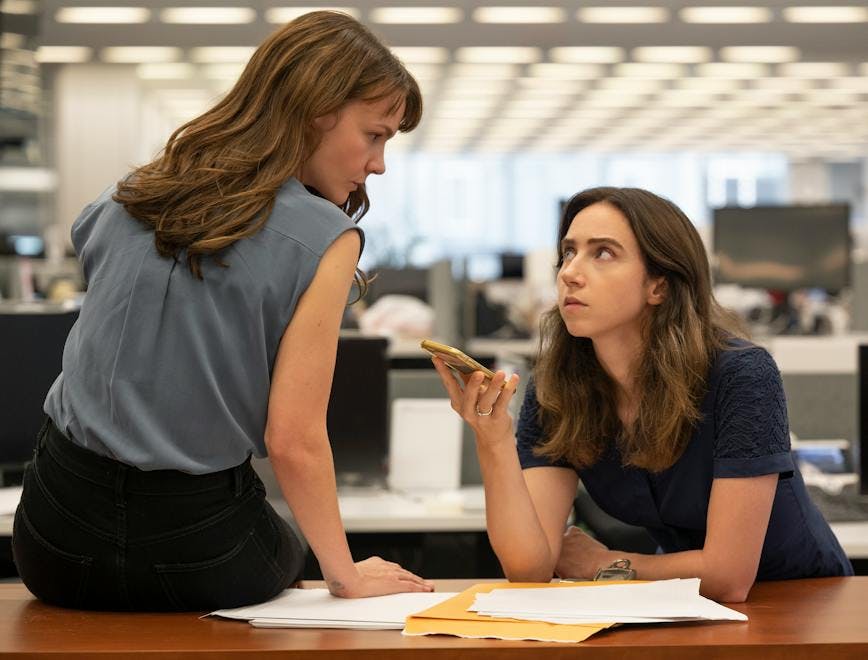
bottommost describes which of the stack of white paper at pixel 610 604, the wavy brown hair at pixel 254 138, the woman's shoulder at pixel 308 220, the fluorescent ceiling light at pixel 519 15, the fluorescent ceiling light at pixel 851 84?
the stack of white paper at pixel 610 604

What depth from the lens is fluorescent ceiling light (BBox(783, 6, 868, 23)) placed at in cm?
963

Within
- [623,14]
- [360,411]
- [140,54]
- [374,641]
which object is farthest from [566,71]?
[374,641]

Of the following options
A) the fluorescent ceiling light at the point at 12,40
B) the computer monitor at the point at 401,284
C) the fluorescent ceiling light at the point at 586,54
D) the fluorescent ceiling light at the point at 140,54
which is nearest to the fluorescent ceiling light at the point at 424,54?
the fluorescent ceiling light at the point at 586,54

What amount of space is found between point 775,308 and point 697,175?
52.1 ft

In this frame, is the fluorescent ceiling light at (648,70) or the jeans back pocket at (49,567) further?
the fluorescent ceiling light at (648,70)

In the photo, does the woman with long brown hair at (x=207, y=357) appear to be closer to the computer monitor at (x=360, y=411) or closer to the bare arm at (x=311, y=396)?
the bare arm at (x=311, y=396)

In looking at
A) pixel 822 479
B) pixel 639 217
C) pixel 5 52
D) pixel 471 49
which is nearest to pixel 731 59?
pixel 471 49

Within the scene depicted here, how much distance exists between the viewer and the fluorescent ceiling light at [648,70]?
11676mm

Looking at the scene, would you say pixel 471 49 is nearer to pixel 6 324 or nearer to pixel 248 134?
pixel 6 324

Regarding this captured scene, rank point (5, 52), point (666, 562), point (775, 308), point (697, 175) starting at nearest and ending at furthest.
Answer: point (666, 562) < point (775, 308) < point (5, 52) < point (697, 175)

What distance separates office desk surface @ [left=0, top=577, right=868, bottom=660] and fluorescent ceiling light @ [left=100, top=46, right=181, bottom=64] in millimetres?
9802

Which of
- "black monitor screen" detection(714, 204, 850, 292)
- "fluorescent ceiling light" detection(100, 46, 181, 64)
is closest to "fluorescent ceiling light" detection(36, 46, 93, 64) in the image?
"fluorescent ceiling light" detection(100, 46, 181, 64)

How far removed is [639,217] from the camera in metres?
1.70

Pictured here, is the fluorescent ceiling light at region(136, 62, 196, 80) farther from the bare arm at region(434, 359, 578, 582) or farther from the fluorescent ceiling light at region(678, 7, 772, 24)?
the bare arm at region(434, 359, 578, 582)
